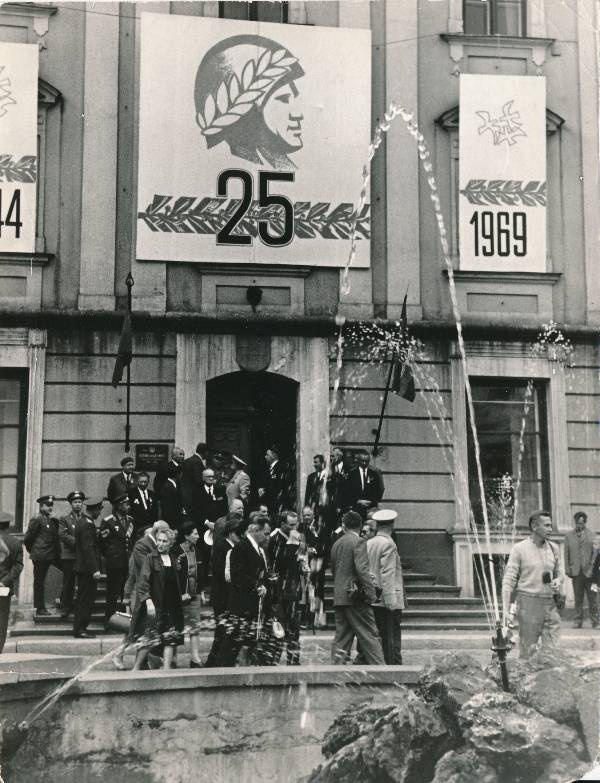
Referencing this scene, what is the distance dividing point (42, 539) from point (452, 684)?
7.69 meters

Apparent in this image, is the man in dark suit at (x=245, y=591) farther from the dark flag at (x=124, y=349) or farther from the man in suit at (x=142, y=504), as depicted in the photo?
the dark flag at (x=124, y=349)

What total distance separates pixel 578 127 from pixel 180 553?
10986 mm

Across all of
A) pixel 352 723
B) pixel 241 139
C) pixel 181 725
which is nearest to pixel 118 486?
pixel 241 139

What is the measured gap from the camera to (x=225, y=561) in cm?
1274

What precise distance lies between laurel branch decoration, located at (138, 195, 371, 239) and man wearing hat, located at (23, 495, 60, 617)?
17.5 ft

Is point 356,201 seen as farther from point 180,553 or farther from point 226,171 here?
point 180,553

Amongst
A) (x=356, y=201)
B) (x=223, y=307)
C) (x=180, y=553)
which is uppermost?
(x=356, y=201)

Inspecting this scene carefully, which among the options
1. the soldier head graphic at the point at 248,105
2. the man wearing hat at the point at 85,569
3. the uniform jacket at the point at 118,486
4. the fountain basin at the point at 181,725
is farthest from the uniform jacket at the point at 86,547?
the soldier head graphic at the point at 248,105

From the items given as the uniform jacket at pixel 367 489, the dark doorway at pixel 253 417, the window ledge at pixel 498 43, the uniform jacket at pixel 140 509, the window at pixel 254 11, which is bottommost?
the uniform jacket at pixel 140 509

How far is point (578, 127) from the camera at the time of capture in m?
19.1

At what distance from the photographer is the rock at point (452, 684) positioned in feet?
29.4

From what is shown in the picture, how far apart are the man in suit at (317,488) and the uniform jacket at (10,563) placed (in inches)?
198

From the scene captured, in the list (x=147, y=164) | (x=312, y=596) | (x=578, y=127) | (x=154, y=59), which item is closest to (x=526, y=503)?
(x=312, y=596)

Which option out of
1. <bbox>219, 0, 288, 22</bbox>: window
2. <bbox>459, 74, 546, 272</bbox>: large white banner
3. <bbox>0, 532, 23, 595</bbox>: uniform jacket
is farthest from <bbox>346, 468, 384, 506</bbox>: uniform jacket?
<bbox>219, 0, 288, 22</bbox>: window
